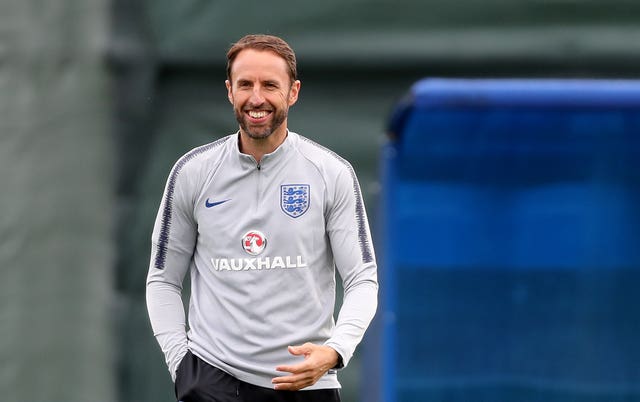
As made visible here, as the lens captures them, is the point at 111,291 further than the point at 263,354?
Yes

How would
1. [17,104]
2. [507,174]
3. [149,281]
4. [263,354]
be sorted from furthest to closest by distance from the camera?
1. [17,104]
2. [149,281]
3. [263,354]
4. [507,174]

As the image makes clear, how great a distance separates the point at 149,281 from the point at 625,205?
4.32 ft

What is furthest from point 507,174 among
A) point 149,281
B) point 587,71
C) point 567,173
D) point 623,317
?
point 587,71

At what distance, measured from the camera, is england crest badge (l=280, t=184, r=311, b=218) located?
323cm

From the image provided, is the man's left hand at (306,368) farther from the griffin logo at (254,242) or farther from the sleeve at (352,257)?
the griffin logo at (254,242)

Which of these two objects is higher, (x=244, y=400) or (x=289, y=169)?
(x=289, y=169)

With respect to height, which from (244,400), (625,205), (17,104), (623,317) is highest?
(17,104)

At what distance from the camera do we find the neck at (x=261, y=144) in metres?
3.28

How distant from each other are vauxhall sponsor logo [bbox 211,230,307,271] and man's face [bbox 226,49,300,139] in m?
0.26

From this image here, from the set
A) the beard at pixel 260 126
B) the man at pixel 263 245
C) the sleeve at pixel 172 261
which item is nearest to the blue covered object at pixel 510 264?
the man at pixel 263 245

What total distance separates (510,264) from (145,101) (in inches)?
107

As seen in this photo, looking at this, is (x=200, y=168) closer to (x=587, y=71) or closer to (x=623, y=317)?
(x=623, y=317)

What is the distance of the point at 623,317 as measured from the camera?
303 cm

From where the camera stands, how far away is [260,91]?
318cm
